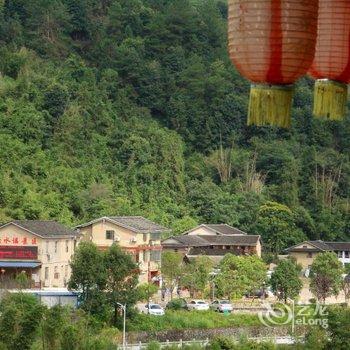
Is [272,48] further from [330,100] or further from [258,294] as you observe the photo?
[258,294]

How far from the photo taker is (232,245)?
41375 millimetres

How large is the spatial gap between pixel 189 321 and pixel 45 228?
5.95 meters

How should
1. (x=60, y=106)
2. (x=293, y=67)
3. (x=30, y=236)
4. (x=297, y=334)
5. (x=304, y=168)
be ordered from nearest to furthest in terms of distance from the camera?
(x=293, y=67) → (x=297, y=334) → (x=30, y=236) → (x=60, y=106) → (x=304, y=168)

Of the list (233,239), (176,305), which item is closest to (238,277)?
(176,305)

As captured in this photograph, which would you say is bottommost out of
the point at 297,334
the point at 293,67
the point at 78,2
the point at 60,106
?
the point at 297,334

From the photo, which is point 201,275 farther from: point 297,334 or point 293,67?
point 293,67

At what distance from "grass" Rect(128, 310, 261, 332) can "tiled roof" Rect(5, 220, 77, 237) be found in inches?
187

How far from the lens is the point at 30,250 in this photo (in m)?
32.5

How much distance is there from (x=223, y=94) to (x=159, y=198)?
9213 mm

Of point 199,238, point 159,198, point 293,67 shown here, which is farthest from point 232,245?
point 293,67

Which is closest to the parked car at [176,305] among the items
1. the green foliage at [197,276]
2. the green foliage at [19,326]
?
the green foliage at [197,276]

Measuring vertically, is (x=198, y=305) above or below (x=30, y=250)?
below

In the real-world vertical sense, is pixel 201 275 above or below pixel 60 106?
below

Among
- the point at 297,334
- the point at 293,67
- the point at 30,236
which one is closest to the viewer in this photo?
the point at 293,67
